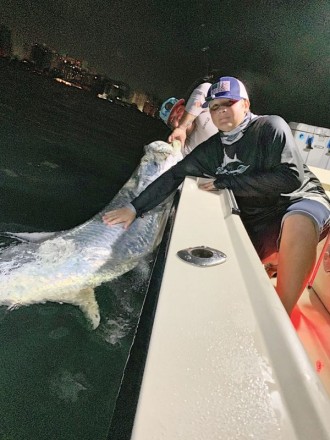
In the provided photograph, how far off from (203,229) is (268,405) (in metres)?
1.23

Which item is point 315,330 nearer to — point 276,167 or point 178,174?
point 276,167

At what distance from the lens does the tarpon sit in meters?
2.88

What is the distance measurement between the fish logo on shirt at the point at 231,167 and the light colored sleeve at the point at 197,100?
2.00m

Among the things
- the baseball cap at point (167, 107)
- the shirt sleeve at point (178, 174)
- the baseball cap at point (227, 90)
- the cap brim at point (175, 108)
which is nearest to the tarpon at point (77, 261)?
the shirt sleeve at point (178, 174)

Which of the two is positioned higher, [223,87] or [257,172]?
[223,87]

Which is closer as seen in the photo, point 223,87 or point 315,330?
point 315,330

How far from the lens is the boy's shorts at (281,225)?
250 cm

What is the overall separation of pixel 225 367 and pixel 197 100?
173 inches

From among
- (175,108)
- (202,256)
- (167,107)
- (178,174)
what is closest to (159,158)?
(178,174)

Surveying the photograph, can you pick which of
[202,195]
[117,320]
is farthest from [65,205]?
[202,195]

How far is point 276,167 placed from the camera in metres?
2.71

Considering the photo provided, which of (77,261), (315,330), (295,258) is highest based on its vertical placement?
(295,258)

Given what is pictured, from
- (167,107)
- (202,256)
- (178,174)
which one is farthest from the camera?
(167,107)

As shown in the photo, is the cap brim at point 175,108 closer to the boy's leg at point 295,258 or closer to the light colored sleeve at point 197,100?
the light colored sleeve at point 197,100
